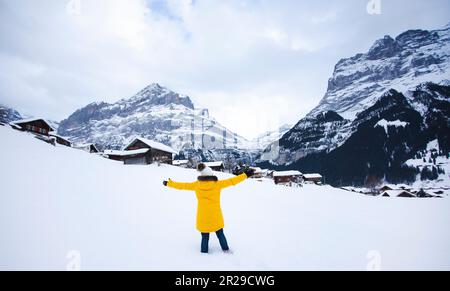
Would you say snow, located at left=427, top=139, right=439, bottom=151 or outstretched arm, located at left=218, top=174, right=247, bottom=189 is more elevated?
snow, located at left=427, top=139, right=439, bottom=151

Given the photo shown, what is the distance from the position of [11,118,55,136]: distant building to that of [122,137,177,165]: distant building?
53.4 feet

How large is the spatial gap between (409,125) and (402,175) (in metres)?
40.6

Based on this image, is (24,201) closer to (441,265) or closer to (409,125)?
(441,265)

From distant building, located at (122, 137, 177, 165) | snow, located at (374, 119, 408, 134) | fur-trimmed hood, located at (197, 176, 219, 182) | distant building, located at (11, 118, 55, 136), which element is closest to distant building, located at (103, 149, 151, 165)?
distant building, located at (122, 137, 177, 165)

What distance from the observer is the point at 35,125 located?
44.1 m

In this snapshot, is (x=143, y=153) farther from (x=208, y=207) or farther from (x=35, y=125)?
(x=208, y=207)

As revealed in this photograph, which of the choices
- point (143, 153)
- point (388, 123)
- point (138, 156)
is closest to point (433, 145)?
point (388, 123)

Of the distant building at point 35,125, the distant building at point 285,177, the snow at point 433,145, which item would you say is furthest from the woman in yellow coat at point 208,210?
the snow at point 433,145

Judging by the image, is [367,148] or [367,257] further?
[367,148]

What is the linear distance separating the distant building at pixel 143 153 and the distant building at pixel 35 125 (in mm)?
16269

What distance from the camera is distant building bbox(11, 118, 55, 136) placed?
140 feet

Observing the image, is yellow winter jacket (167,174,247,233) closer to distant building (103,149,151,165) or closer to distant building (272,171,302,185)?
distant building (103,149,151,165)

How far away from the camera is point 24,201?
629 cm
